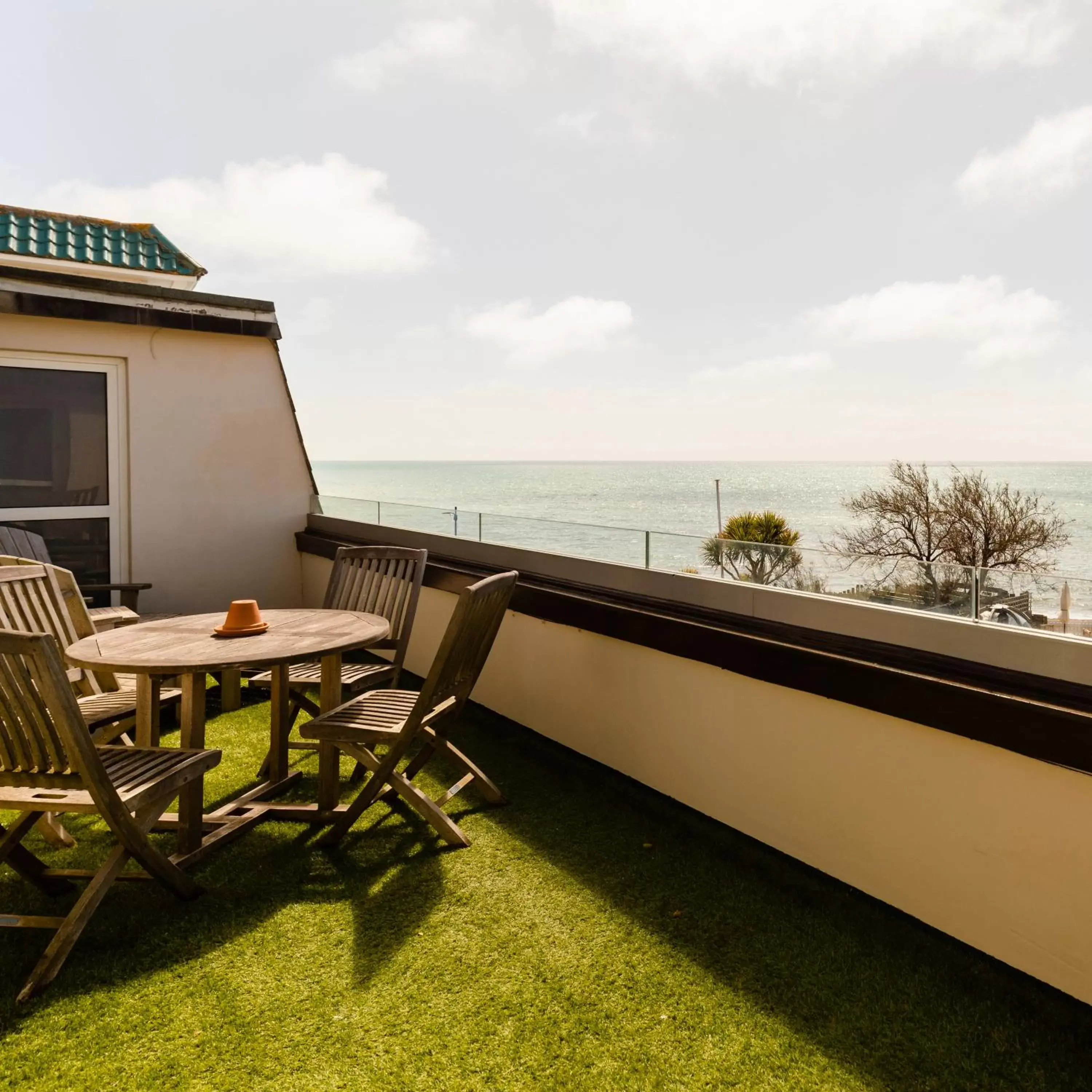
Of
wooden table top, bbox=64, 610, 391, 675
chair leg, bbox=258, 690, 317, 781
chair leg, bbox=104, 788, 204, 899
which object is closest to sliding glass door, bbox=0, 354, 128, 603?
wooden table top, bbox=64, 610, 391, 675

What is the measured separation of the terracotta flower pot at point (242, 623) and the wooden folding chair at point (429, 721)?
1.60 ft

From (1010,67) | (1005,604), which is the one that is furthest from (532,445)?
(1005,604)

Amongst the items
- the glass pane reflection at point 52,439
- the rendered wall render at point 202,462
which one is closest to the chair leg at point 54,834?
the rendered wall render at point 202,462

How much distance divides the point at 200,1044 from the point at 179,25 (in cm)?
917

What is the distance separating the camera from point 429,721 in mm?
3113

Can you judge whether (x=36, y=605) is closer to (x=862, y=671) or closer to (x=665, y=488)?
(x=862, y=671)

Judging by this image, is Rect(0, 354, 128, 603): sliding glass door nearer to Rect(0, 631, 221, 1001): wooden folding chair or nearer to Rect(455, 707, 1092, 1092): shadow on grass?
Rect(0, 631, 221, 1001): wooden folding chair

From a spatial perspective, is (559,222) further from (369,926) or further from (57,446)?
(369,926)

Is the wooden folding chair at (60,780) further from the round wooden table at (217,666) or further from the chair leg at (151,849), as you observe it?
the round wooden table at (217,666)

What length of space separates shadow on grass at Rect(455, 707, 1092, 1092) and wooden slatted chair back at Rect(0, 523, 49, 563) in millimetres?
3515

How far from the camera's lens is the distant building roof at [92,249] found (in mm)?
6543

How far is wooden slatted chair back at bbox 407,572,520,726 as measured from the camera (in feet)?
9.45

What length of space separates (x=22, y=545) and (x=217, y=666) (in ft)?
9.74

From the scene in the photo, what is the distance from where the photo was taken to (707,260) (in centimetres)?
4766
